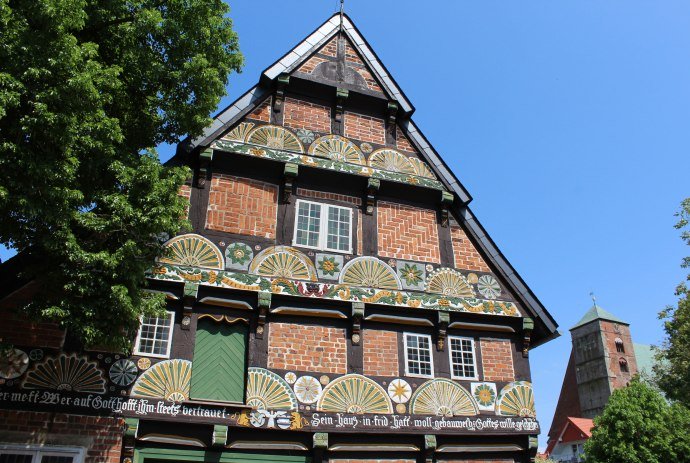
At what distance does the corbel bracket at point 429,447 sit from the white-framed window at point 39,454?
633 cm

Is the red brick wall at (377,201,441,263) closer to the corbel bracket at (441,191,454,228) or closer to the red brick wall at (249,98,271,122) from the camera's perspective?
the corbel bracket at (441,191,454,228)

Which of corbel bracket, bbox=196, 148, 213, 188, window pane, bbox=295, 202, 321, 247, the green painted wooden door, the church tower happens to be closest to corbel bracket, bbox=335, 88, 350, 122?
window pane, bbox=295, 202, 321, 247

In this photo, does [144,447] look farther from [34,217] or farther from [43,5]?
[43,5]

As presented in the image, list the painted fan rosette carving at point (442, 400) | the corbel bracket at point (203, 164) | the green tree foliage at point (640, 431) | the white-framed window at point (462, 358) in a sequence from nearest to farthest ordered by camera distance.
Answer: the painted fan rosette carving at point (442, 400) → the corbel bracket at point (203, 164) → the white-framed window at point (462, 358) → the green tree foliage at point (640, 431)

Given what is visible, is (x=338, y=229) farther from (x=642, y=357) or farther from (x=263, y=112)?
(x=642, y=357)

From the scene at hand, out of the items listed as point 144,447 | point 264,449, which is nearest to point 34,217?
point 144,447

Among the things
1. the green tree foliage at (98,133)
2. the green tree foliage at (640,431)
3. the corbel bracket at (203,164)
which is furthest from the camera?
the green tree foliage at (640,431)

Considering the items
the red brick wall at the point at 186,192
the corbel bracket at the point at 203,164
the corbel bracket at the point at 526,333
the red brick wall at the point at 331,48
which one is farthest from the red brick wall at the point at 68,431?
the red brick wall at the point at 331,48

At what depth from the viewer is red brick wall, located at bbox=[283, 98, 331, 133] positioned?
13539 millimetres

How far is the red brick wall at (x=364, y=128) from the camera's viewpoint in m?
14.0

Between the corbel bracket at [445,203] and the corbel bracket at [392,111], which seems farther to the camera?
the corbel bracket at [392,111]

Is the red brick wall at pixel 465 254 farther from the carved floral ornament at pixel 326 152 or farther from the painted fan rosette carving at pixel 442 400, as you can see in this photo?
the painted fan rosette carving at pixel 442 400

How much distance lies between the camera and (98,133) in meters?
8.41

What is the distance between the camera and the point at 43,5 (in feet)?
24.6
